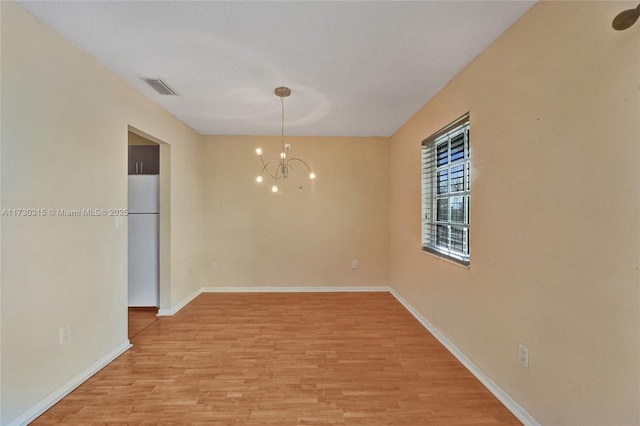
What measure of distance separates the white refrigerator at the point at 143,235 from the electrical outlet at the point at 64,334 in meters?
1.72

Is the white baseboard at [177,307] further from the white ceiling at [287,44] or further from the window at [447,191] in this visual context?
the window at [447,191]

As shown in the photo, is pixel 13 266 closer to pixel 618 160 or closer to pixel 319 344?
pixel 319 344

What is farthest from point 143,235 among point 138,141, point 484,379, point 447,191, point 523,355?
point 523,355

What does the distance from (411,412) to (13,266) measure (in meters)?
2.73

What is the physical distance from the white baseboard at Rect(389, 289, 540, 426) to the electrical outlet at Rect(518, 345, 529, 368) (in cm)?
30

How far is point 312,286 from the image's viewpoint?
4715 millimetres

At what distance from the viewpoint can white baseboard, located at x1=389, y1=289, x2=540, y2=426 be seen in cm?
177

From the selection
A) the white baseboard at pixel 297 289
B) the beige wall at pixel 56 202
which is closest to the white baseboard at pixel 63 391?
the beige wall at pixel 56 202

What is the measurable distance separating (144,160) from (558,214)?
4.48m

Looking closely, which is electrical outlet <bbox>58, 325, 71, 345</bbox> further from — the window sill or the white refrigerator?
the window sill

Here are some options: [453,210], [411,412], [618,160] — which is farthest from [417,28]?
[411,412]

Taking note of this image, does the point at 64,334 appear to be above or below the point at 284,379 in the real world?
above

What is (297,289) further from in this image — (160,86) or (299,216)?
(160,86)

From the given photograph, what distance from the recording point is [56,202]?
1.97 m
